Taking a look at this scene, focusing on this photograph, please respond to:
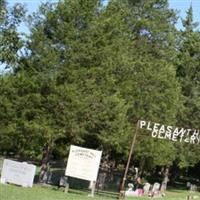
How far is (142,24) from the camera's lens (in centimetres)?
4091

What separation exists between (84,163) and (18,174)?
3396mm

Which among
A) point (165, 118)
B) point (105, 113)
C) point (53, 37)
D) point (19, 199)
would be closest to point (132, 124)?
point (165, 118)

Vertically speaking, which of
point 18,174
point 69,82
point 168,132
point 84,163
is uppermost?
point 69,82

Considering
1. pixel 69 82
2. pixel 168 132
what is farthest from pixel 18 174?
pixel 168 132

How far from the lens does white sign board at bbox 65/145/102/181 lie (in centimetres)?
2891

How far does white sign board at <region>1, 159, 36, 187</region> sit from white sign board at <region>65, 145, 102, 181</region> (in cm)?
226

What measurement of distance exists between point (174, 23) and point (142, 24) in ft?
12.4

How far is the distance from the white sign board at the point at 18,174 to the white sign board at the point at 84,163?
88.8 inches

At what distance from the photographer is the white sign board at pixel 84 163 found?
28.9 m

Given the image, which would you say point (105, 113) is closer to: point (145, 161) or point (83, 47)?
point (83, 47)

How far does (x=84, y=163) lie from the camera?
2920 centimetres

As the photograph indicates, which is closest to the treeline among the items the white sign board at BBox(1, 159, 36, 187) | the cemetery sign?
the cemetery sign

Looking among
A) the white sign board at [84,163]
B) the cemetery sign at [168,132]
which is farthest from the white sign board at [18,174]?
the cemetery sign at [168,132]

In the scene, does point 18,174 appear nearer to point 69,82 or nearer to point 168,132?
point 69,82
